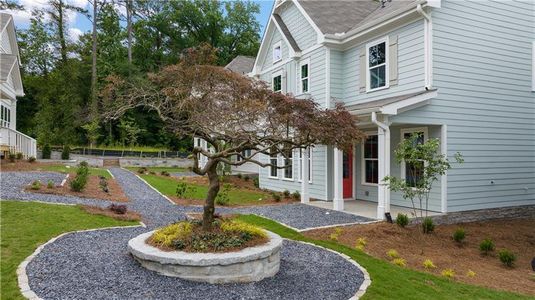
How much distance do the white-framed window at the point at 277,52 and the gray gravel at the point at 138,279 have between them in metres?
11.1

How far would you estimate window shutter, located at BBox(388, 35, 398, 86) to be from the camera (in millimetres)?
10906

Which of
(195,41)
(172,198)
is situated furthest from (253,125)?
(195,41)

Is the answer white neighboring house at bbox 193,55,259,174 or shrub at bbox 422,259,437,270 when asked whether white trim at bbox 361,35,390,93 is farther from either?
white neighboring house at bbox 193,55,259,174

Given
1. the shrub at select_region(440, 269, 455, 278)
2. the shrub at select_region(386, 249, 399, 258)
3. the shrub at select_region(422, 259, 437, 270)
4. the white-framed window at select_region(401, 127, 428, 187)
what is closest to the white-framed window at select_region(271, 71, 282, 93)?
the white-framed window at select_region(401, 127, 428, 187)

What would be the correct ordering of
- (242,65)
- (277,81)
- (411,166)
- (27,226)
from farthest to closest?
(242,65)
(277,81)
(411,166)
(27,226)

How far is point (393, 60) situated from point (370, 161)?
353 cm

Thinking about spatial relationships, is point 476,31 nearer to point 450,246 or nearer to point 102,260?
point 450,246

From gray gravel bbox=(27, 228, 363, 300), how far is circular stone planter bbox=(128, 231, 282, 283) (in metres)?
0.10

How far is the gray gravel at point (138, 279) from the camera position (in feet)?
14.7

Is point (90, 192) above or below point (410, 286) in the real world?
above

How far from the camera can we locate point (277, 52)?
52.4 ft

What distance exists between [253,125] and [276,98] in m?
0.65

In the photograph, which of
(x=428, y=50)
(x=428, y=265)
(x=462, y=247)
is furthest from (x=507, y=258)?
(x=428, y=50)

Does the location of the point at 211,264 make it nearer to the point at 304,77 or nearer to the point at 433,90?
the point at 433,90
